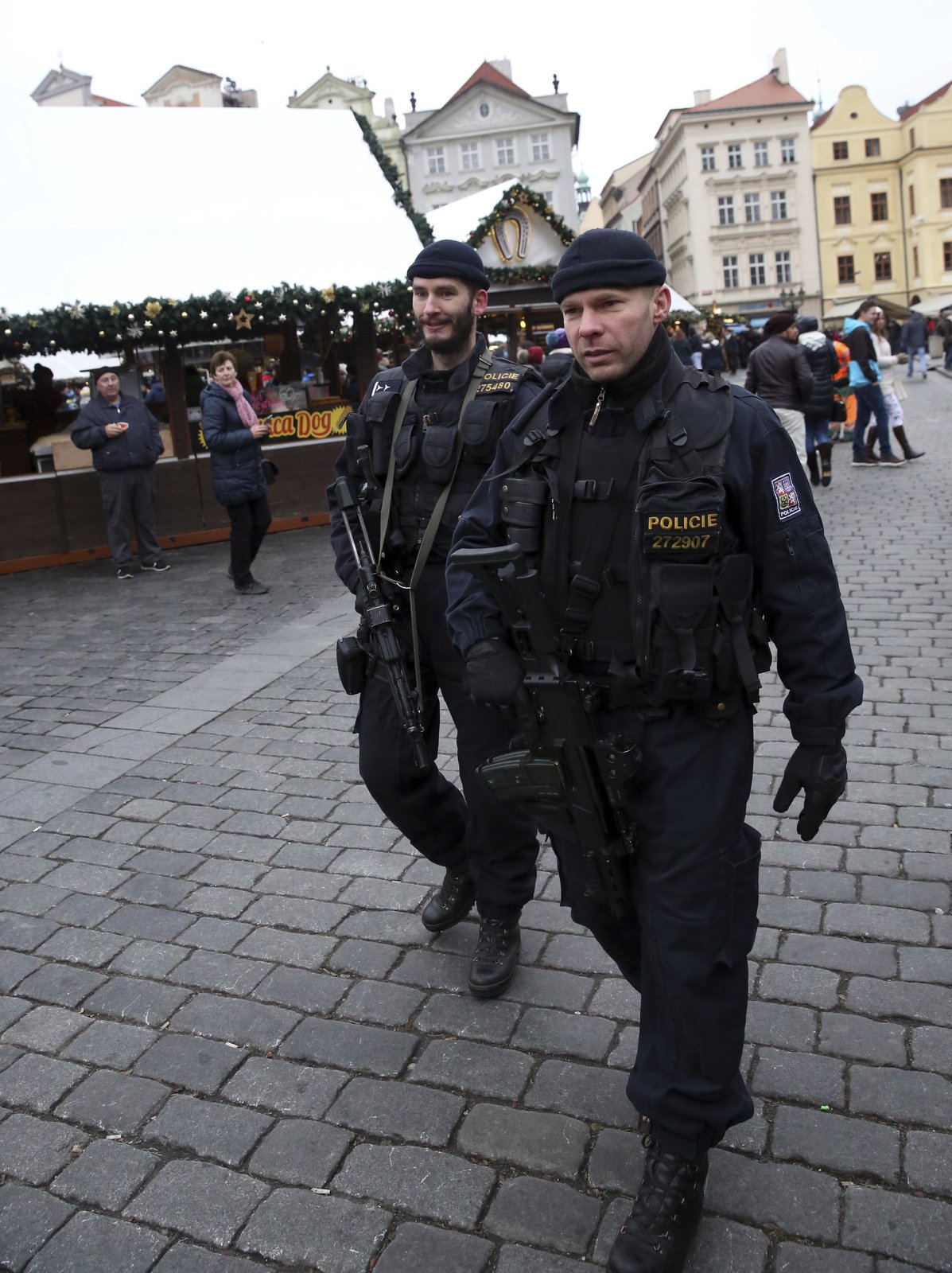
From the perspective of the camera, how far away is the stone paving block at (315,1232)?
2.44m

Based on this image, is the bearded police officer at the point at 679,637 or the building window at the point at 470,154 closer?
the bearded police officer at the point at 679,637

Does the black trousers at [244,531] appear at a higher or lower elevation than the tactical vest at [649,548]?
lower

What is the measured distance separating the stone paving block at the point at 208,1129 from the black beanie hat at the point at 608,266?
2.09m

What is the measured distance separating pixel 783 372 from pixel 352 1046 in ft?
29.1

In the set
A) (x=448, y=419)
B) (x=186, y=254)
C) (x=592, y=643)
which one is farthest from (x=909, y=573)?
(x=186, y=254)

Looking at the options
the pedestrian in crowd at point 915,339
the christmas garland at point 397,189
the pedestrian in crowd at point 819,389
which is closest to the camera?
the pedestrian in crowd at point 819,389

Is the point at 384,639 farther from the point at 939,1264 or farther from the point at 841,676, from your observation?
the point at 939,1264

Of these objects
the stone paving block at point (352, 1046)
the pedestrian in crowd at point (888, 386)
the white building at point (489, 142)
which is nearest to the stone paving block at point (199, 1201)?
the stone paving block at point (352, 1046)

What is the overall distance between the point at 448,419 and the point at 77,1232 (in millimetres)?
2231

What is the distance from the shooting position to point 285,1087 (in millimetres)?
3027

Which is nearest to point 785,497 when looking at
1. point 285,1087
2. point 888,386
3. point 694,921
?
point 694,921

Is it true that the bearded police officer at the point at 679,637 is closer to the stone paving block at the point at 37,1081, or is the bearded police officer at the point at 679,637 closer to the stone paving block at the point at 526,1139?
the stone paving block at the point at 526,1139

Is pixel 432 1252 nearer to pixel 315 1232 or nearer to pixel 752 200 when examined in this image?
pixel 315 1232

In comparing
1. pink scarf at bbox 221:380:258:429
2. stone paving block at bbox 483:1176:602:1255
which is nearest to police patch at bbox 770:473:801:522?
stone paving block at bbox 483:1176:602:1255
